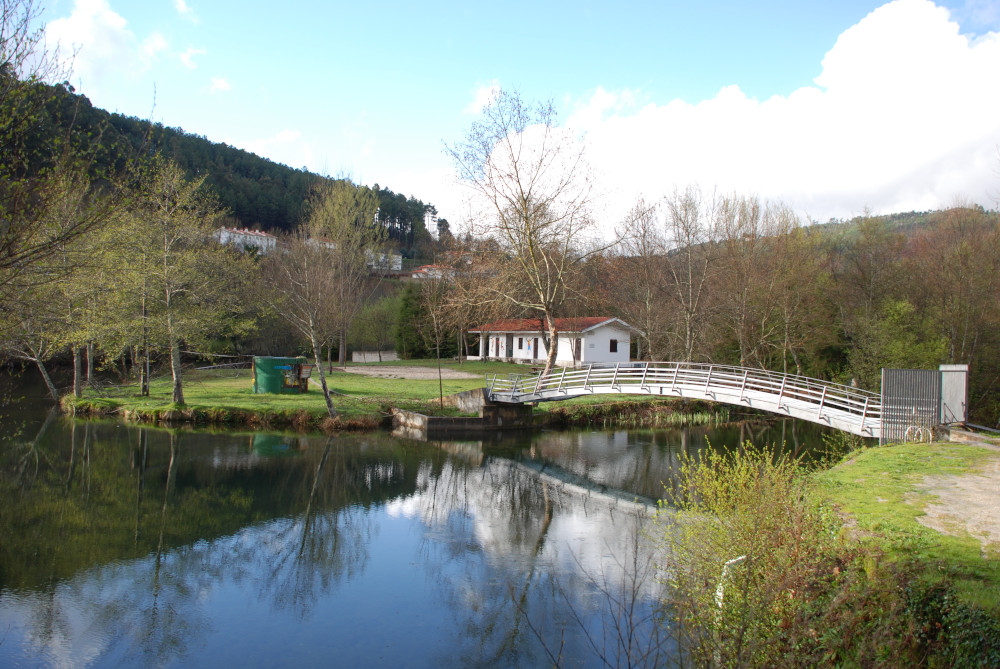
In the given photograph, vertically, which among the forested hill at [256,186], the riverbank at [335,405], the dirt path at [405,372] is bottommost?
the riverbank at [335,405]

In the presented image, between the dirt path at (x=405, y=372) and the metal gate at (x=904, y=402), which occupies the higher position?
the metal gate at (x=904, y=402)

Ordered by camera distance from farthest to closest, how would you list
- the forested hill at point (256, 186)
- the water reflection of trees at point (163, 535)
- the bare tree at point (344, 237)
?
the forested hill at point (256, 186)
the bare tree at point (344, 237)
the water reflection of trees at point (163, 535)

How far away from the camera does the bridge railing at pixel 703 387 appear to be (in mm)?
17097

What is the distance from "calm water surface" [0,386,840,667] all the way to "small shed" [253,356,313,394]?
26.5 ft

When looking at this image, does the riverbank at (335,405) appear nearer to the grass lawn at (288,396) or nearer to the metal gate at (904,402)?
the grass lawn at (288,396)

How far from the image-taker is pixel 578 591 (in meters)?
9.45

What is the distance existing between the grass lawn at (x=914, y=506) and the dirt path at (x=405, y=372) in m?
26.4

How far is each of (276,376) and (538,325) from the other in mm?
20540

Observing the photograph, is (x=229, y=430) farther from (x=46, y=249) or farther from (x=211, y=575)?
(x=46, y=249)

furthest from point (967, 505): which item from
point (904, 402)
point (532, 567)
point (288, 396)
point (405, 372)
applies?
point (405, 372)

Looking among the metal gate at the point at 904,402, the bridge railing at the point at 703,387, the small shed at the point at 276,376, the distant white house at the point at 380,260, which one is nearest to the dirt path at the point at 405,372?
the distant white house at the point at 380,260

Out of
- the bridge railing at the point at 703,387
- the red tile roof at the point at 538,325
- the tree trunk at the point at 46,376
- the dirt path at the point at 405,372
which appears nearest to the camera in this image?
the bridge railing at the point at 703,387

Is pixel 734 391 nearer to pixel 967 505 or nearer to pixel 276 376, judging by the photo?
pixel 967 505

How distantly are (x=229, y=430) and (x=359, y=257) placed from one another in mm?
21270
